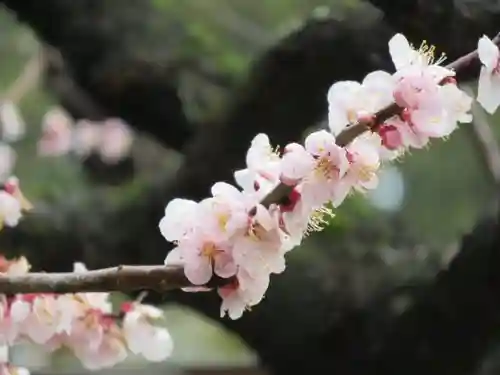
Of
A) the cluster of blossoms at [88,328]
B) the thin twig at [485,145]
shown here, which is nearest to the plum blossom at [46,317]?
the cluster of blossoms at [88,328]

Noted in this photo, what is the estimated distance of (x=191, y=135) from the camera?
0.81 meters

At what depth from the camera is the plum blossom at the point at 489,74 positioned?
31 centimetres

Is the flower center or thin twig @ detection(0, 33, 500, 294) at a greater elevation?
the flower center

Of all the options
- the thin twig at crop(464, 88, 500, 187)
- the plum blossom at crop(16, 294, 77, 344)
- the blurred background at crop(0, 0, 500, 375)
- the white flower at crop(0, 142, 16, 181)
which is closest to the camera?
the plum blossom at crop(16, 294, 77, 344)

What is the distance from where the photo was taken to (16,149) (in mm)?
1267

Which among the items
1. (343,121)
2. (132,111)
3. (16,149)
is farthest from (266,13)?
(343,121)

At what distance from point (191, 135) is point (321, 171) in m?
0.49

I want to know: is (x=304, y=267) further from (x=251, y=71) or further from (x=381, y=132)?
(x=381, y=132)

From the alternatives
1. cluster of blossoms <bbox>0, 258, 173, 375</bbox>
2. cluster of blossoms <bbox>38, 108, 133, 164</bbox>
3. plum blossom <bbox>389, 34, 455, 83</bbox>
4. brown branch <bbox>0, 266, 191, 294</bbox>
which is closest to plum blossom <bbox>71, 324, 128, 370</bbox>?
cluster of blossoms <bbox>0, 258, 173, 375</bbox>

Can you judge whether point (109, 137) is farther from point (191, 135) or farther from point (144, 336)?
point (144, 336)

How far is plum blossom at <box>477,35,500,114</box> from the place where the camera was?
31 cm

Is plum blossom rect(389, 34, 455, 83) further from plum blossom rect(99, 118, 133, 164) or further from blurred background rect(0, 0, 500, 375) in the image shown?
plum blossom rect(99, 118, 133, 164)

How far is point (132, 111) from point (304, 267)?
0.77 ft

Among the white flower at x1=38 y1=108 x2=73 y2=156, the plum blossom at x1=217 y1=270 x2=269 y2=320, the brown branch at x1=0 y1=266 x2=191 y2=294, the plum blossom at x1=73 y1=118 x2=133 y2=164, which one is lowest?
the white flower at x1=38 y1=108 x2=73 y2=156
